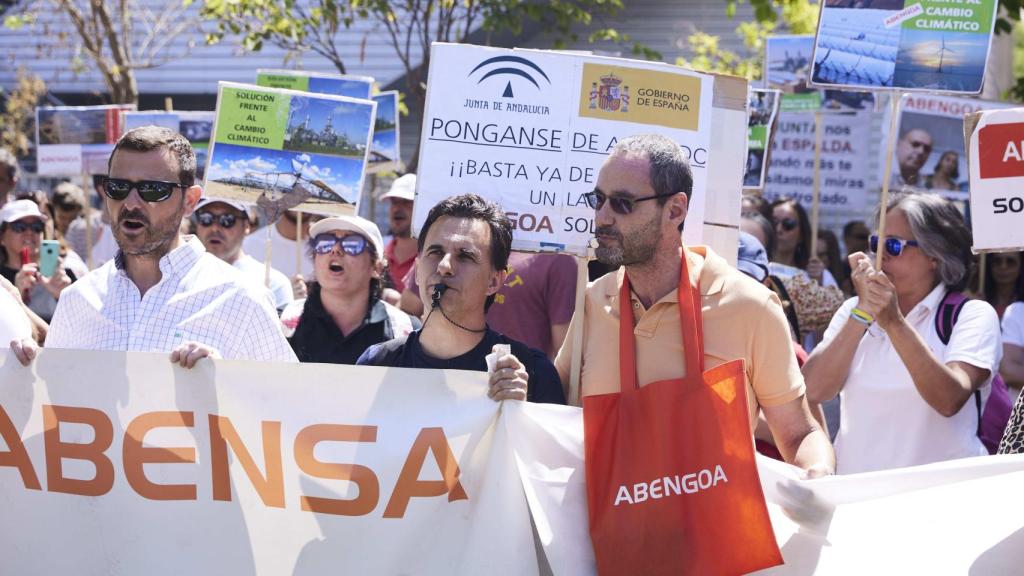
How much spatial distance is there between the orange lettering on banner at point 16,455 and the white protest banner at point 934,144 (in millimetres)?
6755

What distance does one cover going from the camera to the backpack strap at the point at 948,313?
15.6ft

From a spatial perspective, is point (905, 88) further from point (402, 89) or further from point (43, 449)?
point (402, 89)

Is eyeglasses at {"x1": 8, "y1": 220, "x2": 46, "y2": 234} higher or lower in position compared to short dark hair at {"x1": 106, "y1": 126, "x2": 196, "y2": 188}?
lower

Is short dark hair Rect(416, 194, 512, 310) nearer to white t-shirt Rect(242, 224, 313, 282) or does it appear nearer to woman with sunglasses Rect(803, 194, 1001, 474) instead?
woman with sunglasses Rect(803, 194, 1001, 474)

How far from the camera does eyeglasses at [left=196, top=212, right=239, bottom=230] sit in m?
7.12

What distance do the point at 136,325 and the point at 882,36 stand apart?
10.4ft

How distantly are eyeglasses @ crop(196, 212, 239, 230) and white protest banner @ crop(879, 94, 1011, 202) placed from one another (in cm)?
478

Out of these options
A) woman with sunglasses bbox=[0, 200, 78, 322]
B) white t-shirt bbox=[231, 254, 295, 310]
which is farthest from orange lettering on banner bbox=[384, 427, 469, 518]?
woman with sunglasses bbox=[0, 200, 78, 322]

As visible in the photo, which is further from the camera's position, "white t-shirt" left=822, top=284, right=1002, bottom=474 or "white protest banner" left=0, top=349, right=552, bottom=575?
"white t-shirt" left=822, top=284, right=1002, bottom=474

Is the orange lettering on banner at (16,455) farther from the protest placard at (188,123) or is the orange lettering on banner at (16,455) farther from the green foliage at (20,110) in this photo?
the green foliage at (20,110)

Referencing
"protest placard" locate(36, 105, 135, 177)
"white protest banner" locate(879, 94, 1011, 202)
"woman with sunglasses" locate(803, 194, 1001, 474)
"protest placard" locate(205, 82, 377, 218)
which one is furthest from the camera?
"white protest banner" locate(879, 94, 1011, 202)

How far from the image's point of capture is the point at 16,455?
3.93 meters

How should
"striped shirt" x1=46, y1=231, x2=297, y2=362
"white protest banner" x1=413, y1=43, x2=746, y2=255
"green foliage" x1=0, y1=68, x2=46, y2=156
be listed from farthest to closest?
"green foliage" x1=0, y1=68, x2=46, y2=156 → "white protest banner" x1=413, y1=43, x2=746, y2=255 → "striped shirt" x1=46, y1=231, x2=297, y2=362

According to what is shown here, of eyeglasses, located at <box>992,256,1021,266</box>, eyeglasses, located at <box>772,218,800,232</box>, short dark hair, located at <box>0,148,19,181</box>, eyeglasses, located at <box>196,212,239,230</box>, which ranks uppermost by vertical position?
short dark hair, located at <box>0,148,19,181</box>
